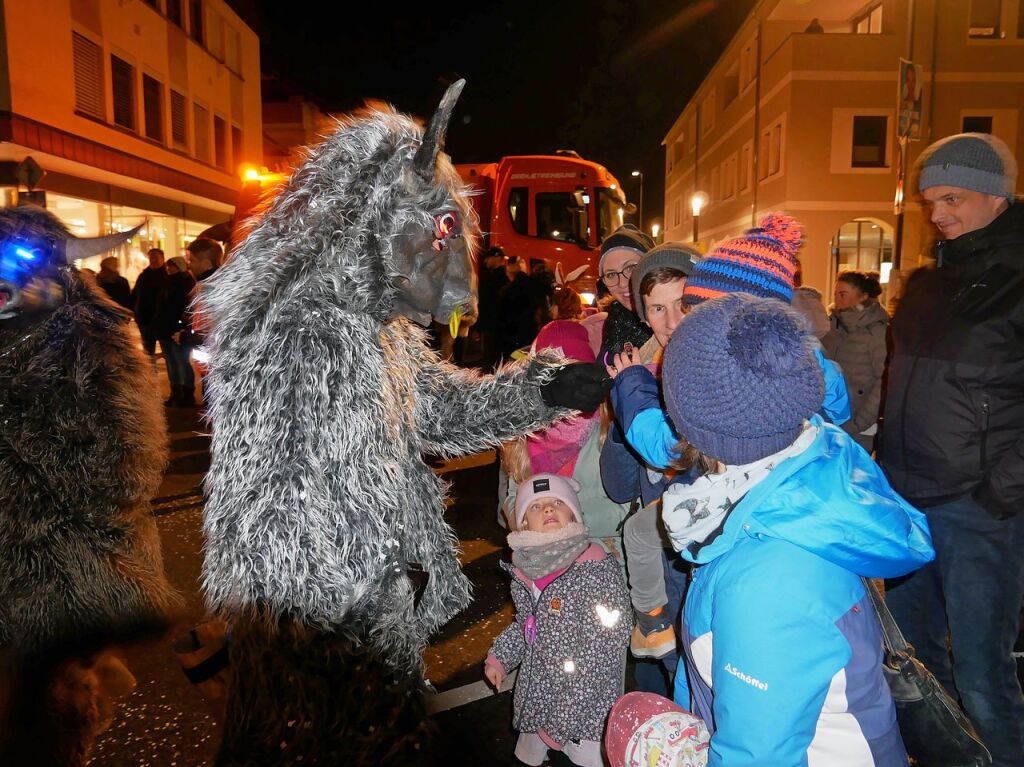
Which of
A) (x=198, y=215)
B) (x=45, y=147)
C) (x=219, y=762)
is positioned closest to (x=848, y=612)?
(x=219, y=762)

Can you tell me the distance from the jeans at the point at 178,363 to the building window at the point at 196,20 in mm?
14802

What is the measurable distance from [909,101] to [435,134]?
40.0 feet

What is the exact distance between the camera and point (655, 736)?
149 cm

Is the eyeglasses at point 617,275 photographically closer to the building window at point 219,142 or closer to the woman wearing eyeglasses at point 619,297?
the woman wearing eyeglasses at point 619,297

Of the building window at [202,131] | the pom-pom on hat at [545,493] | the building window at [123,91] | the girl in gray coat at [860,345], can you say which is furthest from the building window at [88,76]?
the pom-pom on hat at [545,493]

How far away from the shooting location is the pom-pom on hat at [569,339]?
3395 millimetres

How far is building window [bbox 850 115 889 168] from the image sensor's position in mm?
20797

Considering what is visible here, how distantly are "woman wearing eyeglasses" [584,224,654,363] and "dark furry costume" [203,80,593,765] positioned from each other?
Result: 1584 millimetres

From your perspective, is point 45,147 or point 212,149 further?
point 212,149

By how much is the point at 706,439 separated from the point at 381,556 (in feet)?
2.62

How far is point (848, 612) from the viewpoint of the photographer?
1339mm

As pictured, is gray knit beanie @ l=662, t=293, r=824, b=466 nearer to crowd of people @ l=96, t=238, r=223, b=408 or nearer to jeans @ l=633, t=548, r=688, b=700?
jeans @ l=633, t=548, r=688, b=700

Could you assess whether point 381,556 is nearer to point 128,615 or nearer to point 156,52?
point 128,615

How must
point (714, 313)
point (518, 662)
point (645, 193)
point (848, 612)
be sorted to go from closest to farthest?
point (848, 612)
point (714, 313)
point (518, 662)
point (645, 193)
